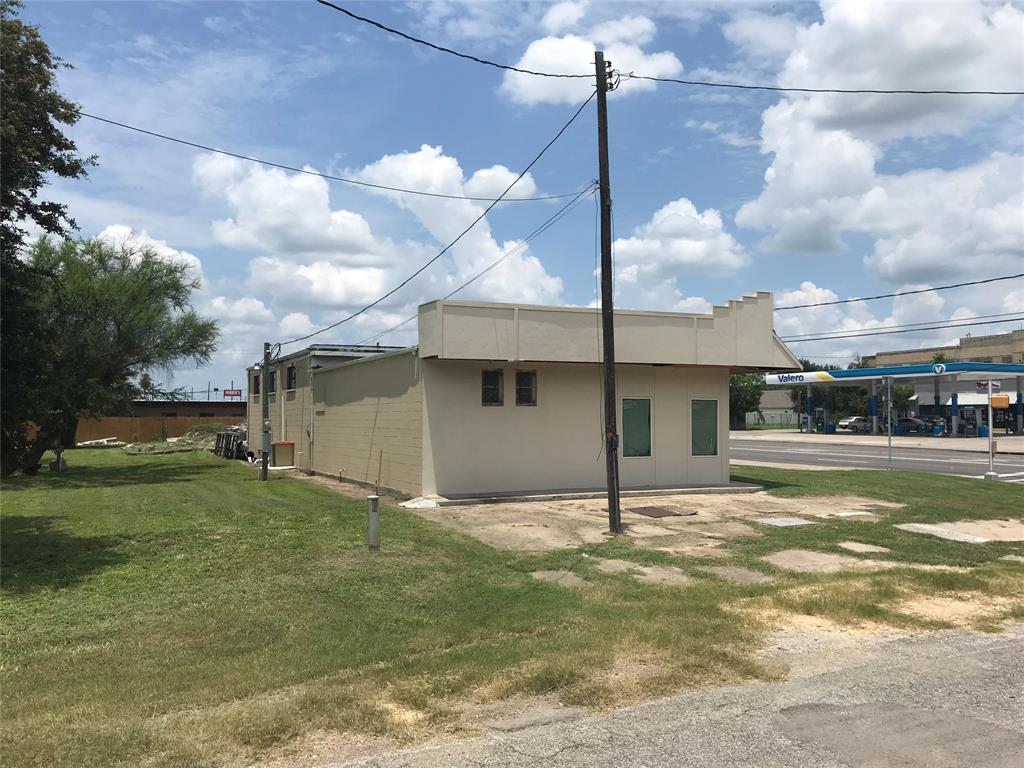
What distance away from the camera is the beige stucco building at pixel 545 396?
16.2 metres

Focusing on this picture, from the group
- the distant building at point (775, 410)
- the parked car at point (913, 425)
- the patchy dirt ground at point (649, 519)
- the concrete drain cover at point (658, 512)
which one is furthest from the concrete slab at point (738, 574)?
the distant building at point (775, 410)

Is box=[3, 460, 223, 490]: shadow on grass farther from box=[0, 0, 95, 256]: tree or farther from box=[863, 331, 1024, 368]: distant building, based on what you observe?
box=[863, 331, 1024, 368]: distant building

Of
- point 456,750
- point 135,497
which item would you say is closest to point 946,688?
point 456,750

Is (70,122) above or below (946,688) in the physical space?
above

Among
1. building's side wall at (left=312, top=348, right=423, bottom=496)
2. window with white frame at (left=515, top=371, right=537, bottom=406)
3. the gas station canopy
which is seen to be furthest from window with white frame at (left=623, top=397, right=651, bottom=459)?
the gas station canopy

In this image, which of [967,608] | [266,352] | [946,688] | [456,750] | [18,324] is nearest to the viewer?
[456,750]

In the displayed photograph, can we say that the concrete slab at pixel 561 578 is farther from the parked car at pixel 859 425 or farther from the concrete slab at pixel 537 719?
the parked car at pixel 859 425

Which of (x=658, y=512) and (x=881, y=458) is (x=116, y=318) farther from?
(x=881, y=458)

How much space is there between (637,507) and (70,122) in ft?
37.5

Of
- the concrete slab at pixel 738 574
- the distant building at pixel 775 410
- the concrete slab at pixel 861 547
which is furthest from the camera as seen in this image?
the distant building at pixel 775 410

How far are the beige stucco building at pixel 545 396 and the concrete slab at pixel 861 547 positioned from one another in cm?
650

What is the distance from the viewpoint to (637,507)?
15688 millimetres

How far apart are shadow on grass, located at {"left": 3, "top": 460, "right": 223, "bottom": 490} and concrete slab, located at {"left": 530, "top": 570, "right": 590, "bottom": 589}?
14960 millimetres

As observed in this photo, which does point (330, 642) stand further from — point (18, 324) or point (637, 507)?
point (637, 507)
